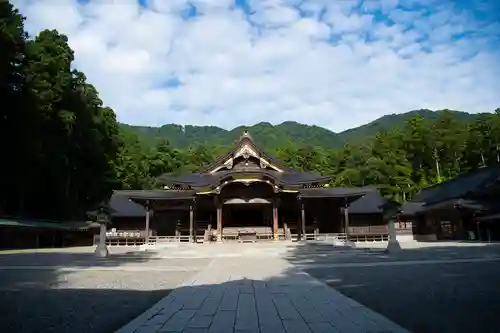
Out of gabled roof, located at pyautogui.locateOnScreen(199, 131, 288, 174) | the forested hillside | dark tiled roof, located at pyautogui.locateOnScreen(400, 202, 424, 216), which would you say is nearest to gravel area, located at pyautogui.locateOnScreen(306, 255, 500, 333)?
dark tiled roof, located at pyautogui.locateOnScreen(400, 202, 424, 216)

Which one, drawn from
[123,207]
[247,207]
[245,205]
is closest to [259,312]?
[245,205]

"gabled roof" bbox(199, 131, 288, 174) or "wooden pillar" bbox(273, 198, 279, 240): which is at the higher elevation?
"gabled roof" bbox(199, 131, 288, 174)

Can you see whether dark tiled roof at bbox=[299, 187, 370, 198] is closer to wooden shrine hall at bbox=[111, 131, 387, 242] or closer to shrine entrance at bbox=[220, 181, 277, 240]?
wooden shrine hall at bbox=[111, 131, 387, 242]

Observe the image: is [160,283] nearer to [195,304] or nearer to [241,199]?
[195,304]

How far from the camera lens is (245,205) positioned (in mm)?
30734

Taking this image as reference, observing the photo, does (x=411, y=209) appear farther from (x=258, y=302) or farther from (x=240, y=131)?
(x=240, y=131)

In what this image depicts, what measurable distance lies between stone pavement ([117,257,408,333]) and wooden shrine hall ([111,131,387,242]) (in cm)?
2081

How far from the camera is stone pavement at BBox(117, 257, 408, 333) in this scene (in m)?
4.54

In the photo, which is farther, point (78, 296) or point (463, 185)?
point (463, 185)

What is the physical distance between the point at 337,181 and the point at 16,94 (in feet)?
140

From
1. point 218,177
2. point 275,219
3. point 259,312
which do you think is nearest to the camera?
point 259,312

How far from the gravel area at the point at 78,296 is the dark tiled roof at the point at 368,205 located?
23.8m

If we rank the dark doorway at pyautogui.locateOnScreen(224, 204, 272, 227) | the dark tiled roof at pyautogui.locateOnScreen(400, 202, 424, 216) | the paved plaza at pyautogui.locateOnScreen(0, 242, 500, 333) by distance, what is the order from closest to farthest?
1. the paved plaza at pyautogui.locateOnScreen(0, 242, 500, 333)
2. the dark doorway at pyautogui.locateOnScreen(224, 204, 272, 227)
3. the dark tiled roof at pyautogui.locateOnScreen(400, 202, 424, 216)

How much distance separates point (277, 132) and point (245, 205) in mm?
100217
